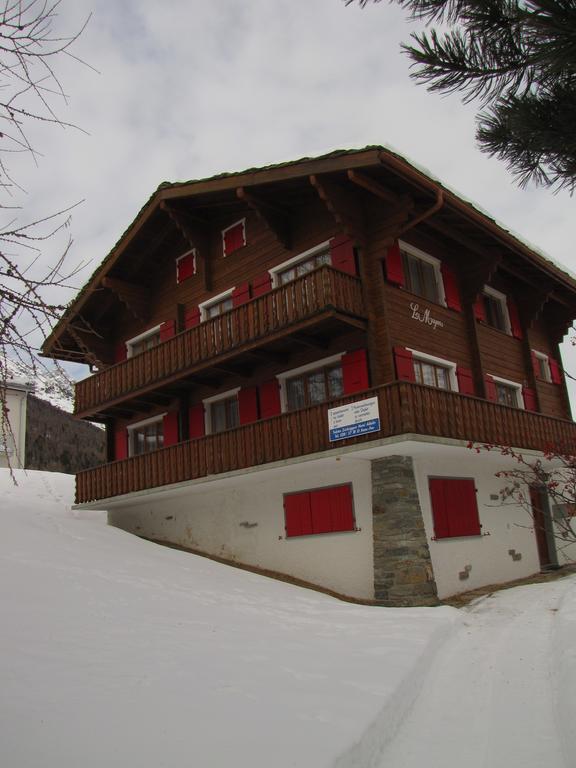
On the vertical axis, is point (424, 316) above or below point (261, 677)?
above

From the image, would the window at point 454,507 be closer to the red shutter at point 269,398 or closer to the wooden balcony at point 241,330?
the wooden balcony at point 241,330

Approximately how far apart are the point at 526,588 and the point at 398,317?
6597 mm

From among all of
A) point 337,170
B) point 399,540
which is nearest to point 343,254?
point 337,170

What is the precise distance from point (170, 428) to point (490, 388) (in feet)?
30.3

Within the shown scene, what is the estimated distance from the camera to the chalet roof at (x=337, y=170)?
44.1ft

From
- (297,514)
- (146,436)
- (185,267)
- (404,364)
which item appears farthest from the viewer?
(146,436)

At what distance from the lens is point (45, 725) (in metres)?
4.68

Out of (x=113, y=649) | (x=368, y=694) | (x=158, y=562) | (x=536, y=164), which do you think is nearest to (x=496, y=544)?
(x=158, y=562)

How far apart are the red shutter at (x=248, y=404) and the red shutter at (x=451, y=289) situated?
559 cm

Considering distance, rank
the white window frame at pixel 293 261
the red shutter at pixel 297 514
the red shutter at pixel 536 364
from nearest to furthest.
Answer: the red shutter at pixel 297 514
the white window frame at pixel 293 261
the red shutter at pixel 536 364

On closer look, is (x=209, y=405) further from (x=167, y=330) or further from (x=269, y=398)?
(x=167, y=330)

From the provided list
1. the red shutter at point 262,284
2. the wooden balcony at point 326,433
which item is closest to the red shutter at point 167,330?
the red shutter at point 262,284

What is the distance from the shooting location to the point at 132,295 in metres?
20.5

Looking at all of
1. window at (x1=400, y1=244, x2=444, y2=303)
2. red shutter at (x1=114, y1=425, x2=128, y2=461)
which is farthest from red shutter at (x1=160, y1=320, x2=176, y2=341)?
window at (x1=400, y1=244, x2=444, y2=303)
